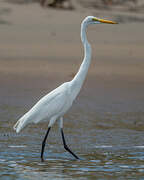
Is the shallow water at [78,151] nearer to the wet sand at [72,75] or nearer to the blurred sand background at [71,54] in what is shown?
the wet sand at [72,75]

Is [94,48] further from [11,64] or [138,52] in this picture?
[11,64]

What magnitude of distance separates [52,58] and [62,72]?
1340 mm

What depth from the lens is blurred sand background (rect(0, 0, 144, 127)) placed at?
1276 cm

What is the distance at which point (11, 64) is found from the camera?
1523cm

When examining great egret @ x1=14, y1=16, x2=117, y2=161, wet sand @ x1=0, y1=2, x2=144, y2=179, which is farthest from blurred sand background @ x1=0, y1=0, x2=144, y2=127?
great egret @ x1=14, y1=16, x2=117, y2=161

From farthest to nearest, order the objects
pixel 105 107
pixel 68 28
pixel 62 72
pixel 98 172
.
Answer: pixel 68 28 → pixel 62 72 → pixel 105 107 → pixel 98 172

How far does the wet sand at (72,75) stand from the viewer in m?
9.09

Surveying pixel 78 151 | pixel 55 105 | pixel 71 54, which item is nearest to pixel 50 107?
pixel 55 105

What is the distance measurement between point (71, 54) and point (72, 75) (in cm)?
190

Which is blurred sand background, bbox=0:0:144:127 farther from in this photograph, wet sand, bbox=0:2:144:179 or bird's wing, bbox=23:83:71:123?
bird's wing, bbox=23:83:71:123

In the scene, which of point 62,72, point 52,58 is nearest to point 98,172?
point 62,72

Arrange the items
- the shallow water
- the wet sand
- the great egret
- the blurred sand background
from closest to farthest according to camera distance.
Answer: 1. the shallow water
2. the great egret
3. the wet sand
4. the blurred sand background

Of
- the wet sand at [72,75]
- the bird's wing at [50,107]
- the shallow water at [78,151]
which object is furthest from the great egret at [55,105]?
the wet sand at [72,75]

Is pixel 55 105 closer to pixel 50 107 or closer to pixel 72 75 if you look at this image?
pixel 50 107
